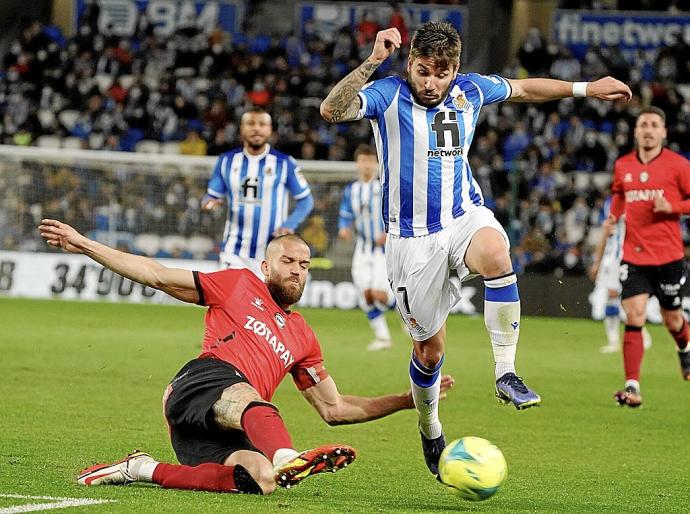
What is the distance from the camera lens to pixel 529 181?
22.6m

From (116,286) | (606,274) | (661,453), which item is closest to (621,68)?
(606,274)

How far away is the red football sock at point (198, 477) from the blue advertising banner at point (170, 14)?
2603cm

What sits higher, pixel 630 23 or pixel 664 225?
pixel 630 23

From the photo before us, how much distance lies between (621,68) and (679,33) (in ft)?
7.35

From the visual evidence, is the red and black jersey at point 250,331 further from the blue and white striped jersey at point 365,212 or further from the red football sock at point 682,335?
the blue and white striped jersey at point 365,212

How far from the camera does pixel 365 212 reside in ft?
53.2

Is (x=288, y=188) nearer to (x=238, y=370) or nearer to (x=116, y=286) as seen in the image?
(x=238, y=370)

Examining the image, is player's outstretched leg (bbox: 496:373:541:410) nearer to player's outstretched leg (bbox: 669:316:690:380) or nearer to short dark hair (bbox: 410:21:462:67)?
short dark hair (bbox: 410:21:462:67)

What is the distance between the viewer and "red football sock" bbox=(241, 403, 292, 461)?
549 centimetres

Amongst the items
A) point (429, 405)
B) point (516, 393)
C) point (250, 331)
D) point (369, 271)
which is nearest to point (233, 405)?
point (250, 331)

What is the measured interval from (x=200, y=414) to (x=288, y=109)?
2162 centimetres

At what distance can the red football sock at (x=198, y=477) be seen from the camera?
224 inches

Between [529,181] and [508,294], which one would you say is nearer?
[508,294]

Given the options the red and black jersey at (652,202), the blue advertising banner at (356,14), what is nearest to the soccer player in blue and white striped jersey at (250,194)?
the red and black jersey at (652,202)
